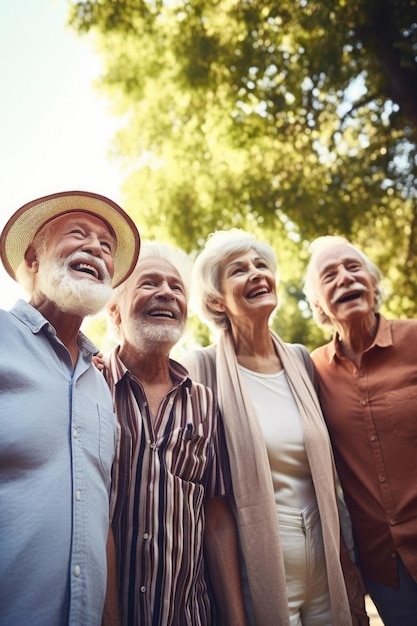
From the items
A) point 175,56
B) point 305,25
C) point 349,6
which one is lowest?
point 349,6

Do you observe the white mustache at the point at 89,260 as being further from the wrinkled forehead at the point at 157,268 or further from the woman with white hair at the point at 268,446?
the woman with white hair at the point at 268,446

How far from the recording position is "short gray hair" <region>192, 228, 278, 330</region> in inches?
122

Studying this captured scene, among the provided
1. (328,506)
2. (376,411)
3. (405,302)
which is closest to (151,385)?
(328,506)

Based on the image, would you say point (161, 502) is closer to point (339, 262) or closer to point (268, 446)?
point (268, 446)

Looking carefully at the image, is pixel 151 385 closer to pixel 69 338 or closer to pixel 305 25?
pixel 69 338

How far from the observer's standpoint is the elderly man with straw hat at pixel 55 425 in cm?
149

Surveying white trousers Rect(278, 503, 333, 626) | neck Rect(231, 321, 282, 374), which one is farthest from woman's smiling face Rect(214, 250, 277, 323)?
white trousers Rect(278, 503, 333, 626)

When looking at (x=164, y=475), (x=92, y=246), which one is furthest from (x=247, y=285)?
(x=164, y=475)

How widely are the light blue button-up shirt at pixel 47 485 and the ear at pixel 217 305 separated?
4.65ft

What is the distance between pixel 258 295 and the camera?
2984 mm

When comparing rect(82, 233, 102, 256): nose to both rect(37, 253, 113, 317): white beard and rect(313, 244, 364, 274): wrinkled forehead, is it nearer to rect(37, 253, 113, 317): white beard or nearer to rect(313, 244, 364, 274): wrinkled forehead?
rect(37, 253, 113, 317): white beard

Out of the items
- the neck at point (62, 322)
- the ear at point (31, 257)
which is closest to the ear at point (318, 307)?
the neck at point (62, 322)

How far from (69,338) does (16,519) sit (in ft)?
2.85

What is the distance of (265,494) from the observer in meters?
2.35
